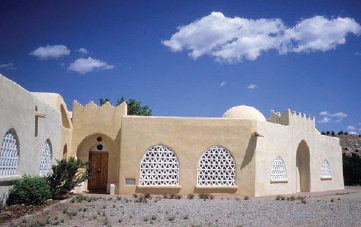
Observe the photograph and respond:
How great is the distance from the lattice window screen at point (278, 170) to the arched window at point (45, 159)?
974 centimetres

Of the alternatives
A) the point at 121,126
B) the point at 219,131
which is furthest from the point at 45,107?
the point at 219,131

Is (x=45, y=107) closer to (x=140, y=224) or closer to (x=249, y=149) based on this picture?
(x=140, y=224)

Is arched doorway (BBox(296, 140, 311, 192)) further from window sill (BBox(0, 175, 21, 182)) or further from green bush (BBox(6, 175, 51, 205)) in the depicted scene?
window sill (BBox(0, 175, 21, 182))

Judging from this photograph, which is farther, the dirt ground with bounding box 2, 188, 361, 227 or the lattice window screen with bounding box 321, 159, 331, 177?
the lattice window screen with bounding box 321, 159, 331, 177

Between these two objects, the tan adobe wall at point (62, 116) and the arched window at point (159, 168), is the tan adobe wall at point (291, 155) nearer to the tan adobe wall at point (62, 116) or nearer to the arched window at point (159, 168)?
the arched window at point (159, 168)

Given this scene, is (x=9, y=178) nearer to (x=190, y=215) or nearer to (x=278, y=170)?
(x=190, y=215)

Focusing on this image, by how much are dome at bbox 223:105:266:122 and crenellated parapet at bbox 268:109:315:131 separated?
2.23ft

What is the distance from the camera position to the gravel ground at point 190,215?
8180mm

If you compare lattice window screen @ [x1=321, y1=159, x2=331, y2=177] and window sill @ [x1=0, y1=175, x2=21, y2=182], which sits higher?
lattice window screen @ [x1=321, y1=159, x2=331, y2=177]

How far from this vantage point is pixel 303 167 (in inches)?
754

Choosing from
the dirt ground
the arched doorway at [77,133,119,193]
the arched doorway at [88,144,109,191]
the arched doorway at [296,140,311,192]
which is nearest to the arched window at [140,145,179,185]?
the arched doorway at [77,133,119,193]

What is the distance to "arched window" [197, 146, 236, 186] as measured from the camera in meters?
15.2

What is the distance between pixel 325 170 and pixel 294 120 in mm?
4428

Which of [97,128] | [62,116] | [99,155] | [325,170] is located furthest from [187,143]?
[325,170]
